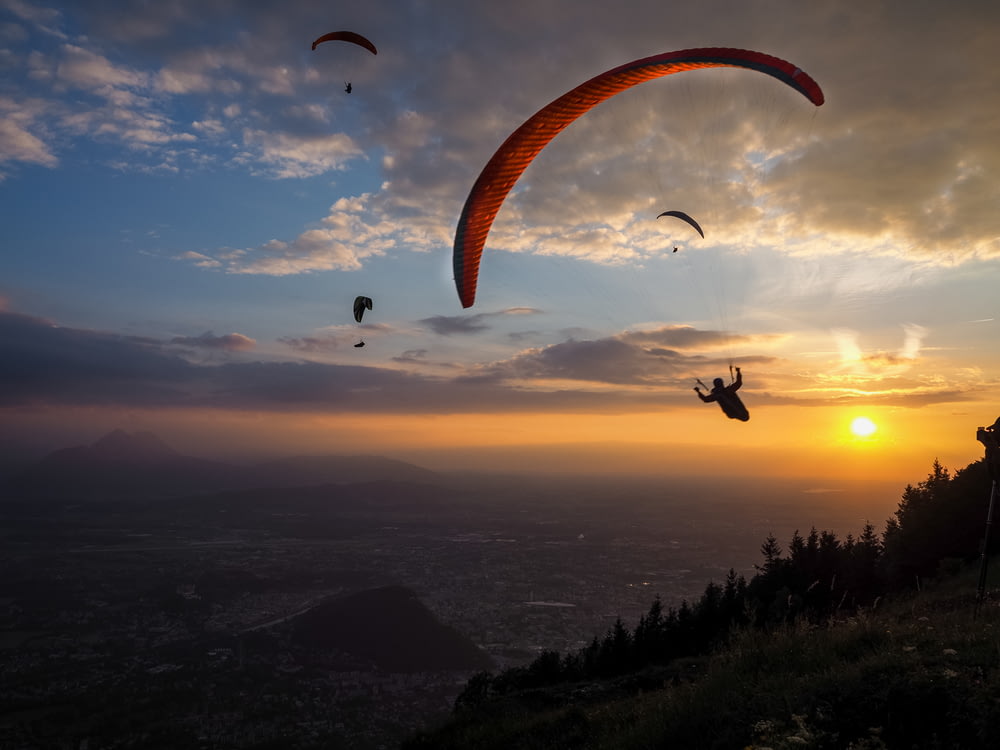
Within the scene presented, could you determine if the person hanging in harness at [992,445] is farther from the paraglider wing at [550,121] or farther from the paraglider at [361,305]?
the paraglider at [361,305]

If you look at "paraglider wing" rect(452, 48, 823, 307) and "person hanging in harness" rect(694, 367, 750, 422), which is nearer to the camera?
"paraglider wing" rect(452, 48, 823, 307)

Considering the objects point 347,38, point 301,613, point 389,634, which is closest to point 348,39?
point 347,38

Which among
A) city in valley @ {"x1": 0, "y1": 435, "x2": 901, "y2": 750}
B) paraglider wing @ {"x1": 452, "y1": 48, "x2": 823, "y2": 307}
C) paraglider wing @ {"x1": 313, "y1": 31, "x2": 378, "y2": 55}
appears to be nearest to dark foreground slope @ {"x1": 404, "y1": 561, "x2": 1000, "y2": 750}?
paraglider wing @ {"x1": 452, "y1": 48, "x2": 823, "y2": 307}

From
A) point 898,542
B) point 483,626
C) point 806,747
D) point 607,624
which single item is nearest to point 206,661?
point 483,626

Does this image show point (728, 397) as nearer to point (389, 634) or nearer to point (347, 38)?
point (347, 38)

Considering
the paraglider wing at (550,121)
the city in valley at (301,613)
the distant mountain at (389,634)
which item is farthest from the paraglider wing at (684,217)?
the distant mountain at (389,634)

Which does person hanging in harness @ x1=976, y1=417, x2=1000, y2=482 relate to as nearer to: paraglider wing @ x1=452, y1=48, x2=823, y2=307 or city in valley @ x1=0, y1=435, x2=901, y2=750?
paraglider wing @ x1=452, y1=48, x2=823, y2=307

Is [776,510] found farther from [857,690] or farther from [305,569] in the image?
[857,690]
